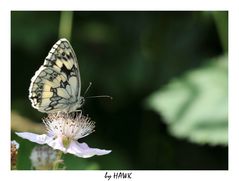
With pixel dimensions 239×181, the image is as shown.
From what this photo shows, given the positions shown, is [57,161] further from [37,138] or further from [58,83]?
[58,83]

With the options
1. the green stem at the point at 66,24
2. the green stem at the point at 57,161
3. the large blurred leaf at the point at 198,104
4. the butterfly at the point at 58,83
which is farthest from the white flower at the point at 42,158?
the green stem at the point at 66,24

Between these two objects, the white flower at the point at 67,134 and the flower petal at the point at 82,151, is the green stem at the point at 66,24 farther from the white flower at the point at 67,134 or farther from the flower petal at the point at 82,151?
the flower petal at the point at 82,151

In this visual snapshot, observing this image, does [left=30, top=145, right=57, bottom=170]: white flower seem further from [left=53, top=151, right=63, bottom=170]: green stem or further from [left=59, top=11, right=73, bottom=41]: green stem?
[left=59, top=11, right=73, bottom=41]: green stem

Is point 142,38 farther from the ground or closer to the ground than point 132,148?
farther from the ground

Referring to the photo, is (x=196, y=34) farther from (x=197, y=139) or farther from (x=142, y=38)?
(x=197, y=139)
